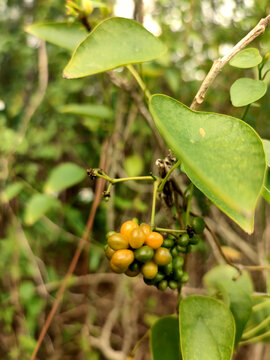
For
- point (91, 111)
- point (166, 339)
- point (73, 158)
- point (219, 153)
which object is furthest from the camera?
point (73, 158)

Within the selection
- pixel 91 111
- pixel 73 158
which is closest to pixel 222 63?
pixel 91 111

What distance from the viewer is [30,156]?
59.4 inches

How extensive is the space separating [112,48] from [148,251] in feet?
0.85

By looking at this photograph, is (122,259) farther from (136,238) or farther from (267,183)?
(267,183)

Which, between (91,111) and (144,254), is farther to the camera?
(91,111)

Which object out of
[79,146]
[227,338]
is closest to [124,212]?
[79,146]

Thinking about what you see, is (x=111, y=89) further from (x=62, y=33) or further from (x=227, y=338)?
(x=227, y=338)

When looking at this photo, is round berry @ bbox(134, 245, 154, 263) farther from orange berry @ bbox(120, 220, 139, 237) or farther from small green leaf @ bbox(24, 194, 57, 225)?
small green leaf @ bbox(24, 194, 57, 225)

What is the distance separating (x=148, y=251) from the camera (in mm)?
393

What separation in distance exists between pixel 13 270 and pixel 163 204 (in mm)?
1054

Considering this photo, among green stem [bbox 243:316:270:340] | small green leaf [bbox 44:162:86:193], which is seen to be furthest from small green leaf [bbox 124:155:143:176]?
green stem [bbox 243:316:270:340]

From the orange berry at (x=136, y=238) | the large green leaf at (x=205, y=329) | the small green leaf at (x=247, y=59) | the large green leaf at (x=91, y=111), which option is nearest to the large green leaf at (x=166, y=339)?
the large green leaf at (x=205, y=329)

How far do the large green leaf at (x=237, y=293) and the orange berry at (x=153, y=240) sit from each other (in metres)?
0.20

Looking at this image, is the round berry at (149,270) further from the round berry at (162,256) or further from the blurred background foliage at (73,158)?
the blurred background foliage at (73,158)
